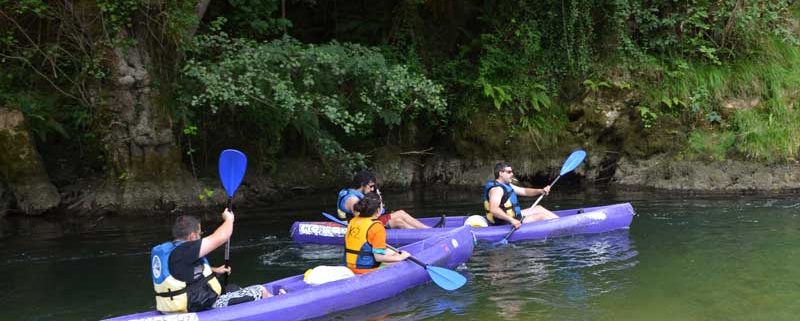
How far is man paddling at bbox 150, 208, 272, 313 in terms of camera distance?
16.4 ft

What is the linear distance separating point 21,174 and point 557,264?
800cm

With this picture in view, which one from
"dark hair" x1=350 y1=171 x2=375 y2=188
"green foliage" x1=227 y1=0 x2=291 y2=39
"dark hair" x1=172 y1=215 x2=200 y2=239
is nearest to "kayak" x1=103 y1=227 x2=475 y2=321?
"dark hair" x1=172 y1=215 x2=200 y2=239

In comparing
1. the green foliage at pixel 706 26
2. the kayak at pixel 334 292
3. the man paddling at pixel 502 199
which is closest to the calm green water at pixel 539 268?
the kayak at pixel 334 292

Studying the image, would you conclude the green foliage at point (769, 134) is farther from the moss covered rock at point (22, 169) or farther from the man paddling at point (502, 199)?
the moss covered rock at point (22, 169)

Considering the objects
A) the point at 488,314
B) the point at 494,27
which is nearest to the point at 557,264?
the point at 488,314

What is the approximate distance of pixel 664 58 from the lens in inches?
539

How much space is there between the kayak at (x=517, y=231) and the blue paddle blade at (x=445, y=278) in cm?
192

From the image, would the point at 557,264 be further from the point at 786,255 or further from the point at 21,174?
the point at 21,174

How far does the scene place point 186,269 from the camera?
506 centimetres

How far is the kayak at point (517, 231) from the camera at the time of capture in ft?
28.2

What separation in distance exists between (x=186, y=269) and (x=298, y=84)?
20.0 feet

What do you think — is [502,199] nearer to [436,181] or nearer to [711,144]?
[436,181]

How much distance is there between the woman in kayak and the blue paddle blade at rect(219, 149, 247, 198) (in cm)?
106

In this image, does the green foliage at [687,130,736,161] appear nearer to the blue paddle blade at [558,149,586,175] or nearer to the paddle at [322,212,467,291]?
the blue paddle blade at [558,149,586,175]
